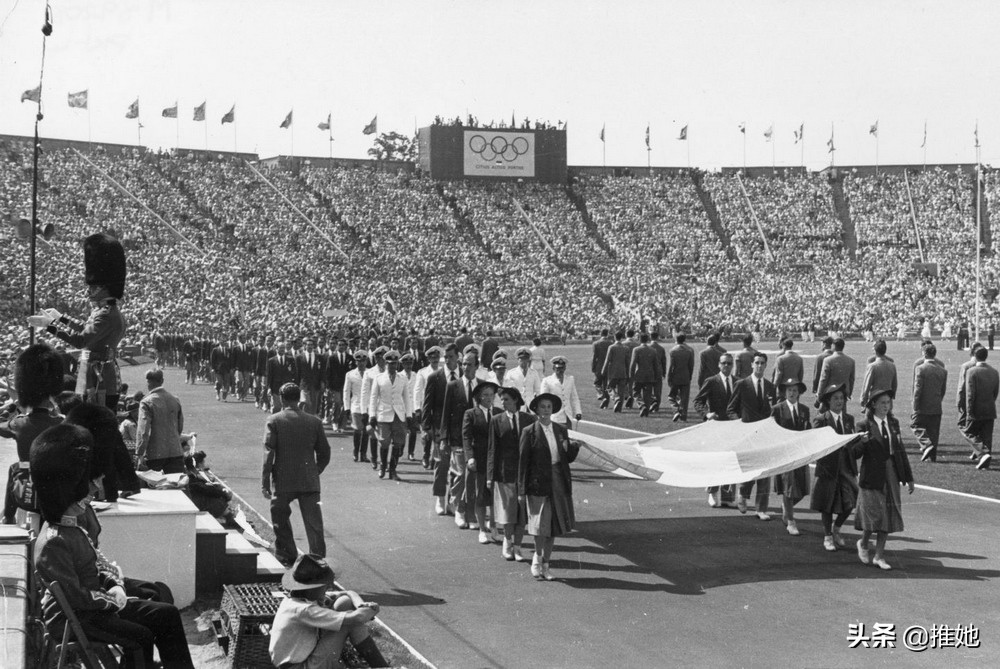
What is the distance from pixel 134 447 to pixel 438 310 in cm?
4572

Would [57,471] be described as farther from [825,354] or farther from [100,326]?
[825,354]

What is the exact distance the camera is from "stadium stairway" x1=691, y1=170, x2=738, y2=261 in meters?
73.8

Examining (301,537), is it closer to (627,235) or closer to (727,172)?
(627,235)

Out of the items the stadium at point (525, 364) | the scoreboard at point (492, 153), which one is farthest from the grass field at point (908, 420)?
the scoreboard at point (492, 153)

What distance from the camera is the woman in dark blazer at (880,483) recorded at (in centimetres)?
1115

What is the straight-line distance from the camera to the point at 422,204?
7425 cm

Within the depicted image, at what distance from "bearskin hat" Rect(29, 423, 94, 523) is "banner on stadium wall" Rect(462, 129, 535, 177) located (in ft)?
239

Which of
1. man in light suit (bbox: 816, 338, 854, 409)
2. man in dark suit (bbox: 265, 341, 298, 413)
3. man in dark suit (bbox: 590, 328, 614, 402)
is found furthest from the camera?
man in dark suit (bbox: 590, 328, 614, 402)

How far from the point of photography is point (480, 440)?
12945mm

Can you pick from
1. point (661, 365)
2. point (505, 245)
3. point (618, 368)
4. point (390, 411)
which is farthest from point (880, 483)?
point (505, 245)

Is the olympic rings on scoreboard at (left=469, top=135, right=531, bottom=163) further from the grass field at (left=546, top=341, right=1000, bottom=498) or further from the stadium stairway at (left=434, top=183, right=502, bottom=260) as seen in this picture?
the grass field at (left=546, top=341, right=1000, bottom=498)

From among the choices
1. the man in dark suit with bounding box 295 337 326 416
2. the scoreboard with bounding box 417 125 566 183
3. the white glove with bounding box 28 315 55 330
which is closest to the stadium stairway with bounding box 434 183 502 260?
the scoreboard with bounding box 417 125 566 183

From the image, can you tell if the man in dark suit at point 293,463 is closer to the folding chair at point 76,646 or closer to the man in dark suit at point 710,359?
the folding chair at point 76,646

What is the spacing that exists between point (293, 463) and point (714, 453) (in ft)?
16.7
